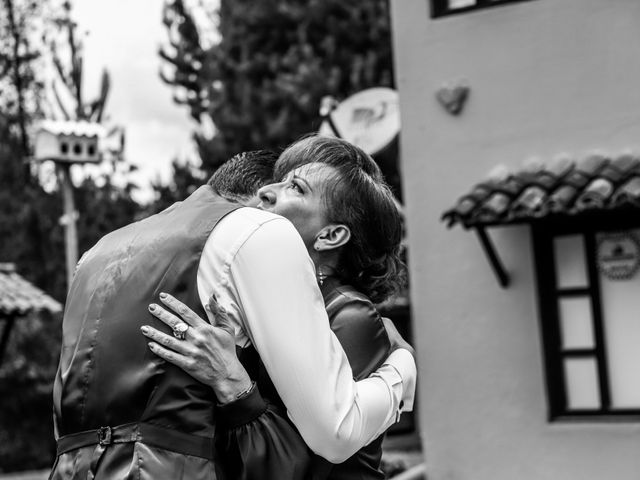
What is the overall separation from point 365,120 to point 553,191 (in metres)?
1.50

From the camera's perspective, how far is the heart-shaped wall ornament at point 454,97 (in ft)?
25.9

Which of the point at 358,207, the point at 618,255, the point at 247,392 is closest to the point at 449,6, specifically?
the point at 618,255

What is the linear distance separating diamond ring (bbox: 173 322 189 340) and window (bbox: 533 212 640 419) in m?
5.70

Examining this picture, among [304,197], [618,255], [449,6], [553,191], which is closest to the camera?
[304,197]

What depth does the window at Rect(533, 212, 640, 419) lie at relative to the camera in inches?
284

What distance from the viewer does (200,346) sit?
5.85 feet

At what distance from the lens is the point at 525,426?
7594 mm

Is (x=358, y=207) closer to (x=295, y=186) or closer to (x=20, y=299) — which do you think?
(x=295, y=186)

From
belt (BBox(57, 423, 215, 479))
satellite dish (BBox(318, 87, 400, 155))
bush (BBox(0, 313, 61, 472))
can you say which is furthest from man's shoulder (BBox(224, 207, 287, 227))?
bush (BBox(0, 313, 61, 472))

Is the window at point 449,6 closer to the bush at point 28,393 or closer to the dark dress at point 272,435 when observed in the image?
the dark dress at point 272,435

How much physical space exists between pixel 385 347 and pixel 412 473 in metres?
7.03

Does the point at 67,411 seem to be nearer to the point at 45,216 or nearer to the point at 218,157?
the point at 218,157

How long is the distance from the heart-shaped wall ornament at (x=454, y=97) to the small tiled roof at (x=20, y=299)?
503 cm

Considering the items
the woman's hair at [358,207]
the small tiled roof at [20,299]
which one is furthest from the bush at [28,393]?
the woman's hair at [358,207]
